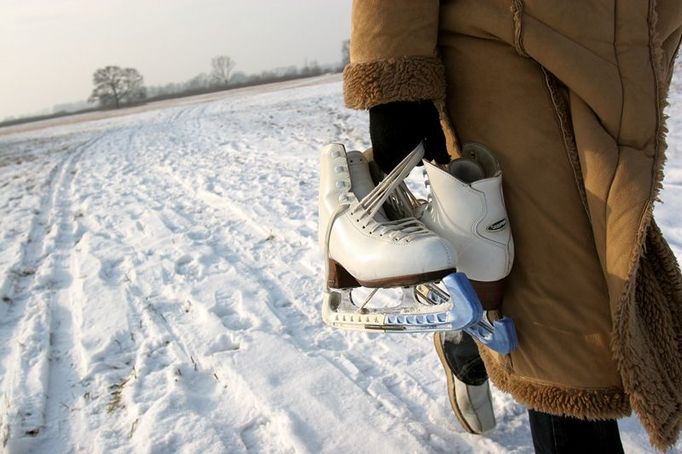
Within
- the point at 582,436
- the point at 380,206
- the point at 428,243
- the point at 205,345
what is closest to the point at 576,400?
the point at 582,436

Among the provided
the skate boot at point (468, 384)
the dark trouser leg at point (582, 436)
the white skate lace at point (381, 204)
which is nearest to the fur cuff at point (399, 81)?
the white skate lace at point (381, 204)

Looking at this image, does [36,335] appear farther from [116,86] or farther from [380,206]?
[116,86]

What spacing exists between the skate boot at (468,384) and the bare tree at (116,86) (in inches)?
3004

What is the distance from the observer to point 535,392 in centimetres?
133

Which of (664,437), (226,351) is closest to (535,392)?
(664,437)

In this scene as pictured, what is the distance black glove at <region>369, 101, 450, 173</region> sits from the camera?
1.28 metres

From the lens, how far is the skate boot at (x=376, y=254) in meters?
1.20

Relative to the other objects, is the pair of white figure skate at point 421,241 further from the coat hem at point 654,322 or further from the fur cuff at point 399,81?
the coat hem at point 654,322

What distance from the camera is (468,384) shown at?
1.96 meters

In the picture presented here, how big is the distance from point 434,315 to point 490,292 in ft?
0.56

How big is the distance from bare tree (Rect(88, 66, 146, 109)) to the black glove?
76660 mm

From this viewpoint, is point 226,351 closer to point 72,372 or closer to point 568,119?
point 72,372

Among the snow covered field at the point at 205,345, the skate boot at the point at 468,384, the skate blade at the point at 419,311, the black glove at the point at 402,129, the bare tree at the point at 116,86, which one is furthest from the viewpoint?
the bare tree at the point at 116,86

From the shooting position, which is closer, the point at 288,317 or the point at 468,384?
the point at 468,384
